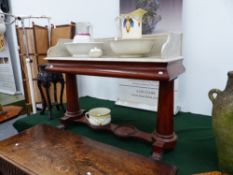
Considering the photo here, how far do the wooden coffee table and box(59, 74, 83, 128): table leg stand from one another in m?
0.20

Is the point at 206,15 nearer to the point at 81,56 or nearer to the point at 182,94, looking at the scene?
the point at 182,94

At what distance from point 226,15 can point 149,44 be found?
0.60 meters

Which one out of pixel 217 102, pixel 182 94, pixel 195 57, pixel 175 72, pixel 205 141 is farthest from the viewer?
pixel 182 94

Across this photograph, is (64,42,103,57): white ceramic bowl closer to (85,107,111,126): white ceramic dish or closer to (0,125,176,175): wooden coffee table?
(85,107,111,126): white ceramic dish

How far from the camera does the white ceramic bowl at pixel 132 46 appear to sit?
0.78 meters

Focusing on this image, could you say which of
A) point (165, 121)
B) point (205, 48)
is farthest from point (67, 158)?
point (205, 48)

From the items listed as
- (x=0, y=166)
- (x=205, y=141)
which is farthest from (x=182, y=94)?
(x=0, y=166)

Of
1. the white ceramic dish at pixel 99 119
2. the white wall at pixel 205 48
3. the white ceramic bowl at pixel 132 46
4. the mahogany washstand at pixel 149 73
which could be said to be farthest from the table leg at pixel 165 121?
the white wall at pixel 205 48

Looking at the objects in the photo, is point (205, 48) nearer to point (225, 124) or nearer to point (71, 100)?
point (225, 124)

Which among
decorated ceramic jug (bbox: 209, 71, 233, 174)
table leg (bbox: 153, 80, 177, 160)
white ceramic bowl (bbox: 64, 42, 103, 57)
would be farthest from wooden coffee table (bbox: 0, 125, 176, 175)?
white ceramic bowl (bbox: 64, 42, 103, 57)

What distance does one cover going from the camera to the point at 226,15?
1065 millimetres

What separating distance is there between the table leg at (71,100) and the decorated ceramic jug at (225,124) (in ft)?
2.71

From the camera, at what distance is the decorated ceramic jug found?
611 millimetres

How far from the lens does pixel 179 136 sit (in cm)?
100
